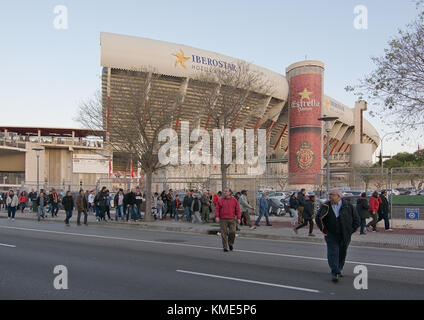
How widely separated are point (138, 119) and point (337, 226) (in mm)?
15928

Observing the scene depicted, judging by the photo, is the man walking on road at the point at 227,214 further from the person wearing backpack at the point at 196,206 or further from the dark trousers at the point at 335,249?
the person wearing backpack at the point at 196,206

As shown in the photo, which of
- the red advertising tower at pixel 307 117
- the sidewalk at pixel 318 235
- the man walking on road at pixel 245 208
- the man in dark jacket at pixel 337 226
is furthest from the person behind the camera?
the red advertising tower at pixel 307 117

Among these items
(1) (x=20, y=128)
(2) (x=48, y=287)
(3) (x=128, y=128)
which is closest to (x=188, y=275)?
(2) (x=48, y=287)

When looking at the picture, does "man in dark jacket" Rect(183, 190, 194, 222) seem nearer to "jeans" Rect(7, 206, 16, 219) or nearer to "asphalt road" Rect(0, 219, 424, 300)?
"asphalt road" Rect(0, 219, 424, 300)

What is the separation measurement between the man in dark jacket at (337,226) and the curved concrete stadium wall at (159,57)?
4005cm

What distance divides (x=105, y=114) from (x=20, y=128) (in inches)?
1617

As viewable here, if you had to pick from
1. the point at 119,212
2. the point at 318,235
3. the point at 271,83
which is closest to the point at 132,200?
the point at 119,212

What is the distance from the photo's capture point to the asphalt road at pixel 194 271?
22.8ft

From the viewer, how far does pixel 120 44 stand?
49.1 metres

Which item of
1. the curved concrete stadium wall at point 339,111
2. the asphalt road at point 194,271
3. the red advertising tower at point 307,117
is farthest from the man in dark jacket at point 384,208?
the curved concrete stadium wall at point 339,111

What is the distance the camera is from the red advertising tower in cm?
5675

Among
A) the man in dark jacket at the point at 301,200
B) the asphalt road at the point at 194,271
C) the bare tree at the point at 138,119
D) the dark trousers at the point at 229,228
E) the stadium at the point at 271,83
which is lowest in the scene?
the asphalt road at the point at 194,271

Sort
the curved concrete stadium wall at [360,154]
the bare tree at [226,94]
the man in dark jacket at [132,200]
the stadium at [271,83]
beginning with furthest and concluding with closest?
the curved concrete stadium wall at [360,154] < the stadium at [271,83] < the bare tree at [226,94] < the man in dark jacket at [132,200]
